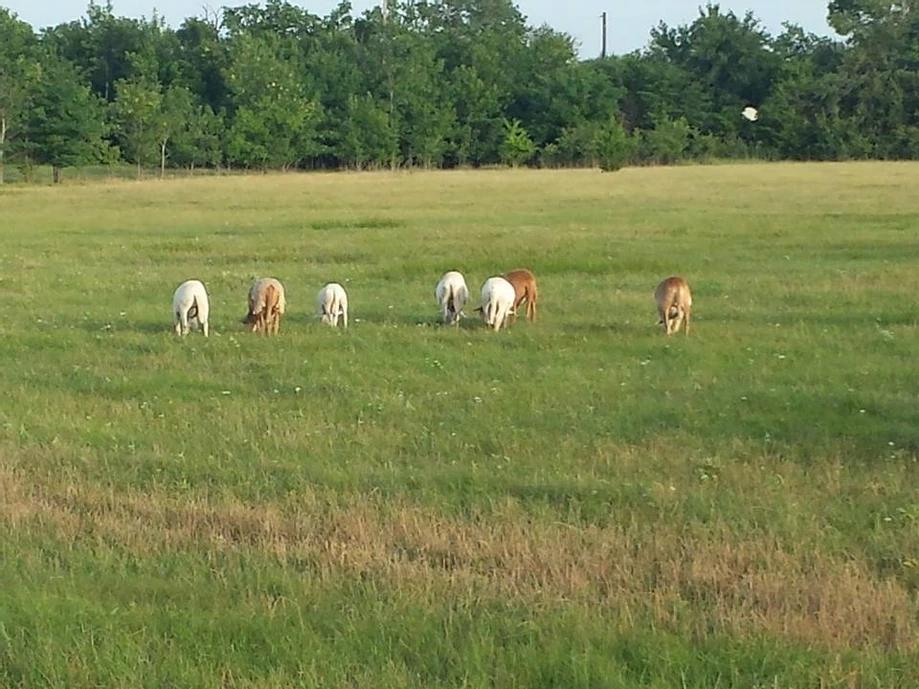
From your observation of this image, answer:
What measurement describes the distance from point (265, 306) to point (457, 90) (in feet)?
239

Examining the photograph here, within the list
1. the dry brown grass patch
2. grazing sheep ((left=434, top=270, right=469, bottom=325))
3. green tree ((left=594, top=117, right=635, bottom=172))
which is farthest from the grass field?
green tree ((left=594, top=117, right=635, bottom=172))

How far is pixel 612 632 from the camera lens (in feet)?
17.8

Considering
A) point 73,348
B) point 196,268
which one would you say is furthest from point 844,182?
point 73,348

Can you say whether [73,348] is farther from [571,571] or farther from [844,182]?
[844,182]

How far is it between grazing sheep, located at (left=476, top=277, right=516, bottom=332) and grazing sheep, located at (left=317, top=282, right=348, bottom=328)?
1.91 metres

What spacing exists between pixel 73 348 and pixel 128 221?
23.6 meters

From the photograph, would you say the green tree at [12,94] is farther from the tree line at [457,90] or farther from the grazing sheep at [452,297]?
the grazing sheep at [452,297]

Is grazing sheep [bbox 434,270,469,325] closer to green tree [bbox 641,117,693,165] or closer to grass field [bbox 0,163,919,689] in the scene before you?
grass field [bbox 0,163,919,689]

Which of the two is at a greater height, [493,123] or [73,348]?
[493,123]

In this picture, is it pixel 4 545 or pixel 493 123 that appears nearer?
pixel 4 545

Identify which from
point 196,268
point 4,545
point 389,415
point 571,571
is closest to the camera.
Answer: point 571,571

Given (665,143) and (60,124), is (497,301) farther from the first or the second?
(665,143)

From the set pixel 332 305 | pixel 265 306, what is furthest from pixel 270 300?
pixel 332 305

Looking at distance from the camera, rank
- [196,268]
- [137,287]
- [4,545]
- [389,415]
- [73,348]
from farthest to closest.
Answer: [196,268], [137,287], [73,348], [389,415], [4,545]
